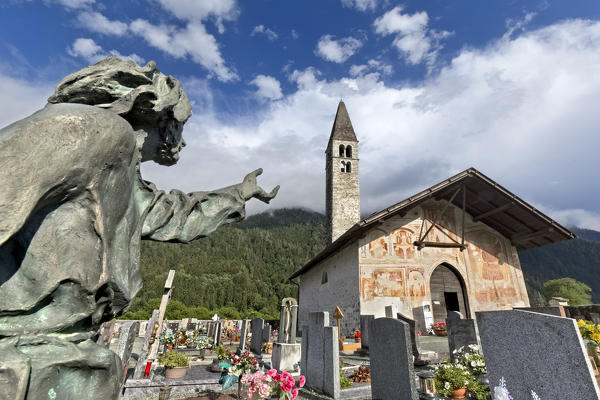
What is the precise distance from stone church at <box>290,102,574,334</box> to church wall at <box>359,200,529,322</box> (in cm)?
4

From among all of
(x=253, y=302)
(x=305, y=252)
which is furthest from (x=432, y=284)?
(x=305, y=252)

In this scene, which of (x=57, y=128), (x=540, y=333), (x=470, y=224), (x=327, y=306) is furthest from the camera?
(x=327, y=306)

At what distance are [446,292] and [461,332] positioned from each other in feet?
24.7

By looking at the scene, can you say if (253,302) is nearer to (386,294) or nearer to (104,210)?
(386,294)

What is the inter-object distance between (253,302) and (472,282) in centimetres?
3856

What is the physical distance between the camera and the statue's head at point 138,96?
62.7 inches

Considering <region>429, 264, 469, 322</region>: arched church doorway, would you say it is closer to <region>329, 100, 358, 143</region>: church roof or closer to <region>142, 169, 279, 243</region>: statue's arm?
<region>142, 169, 279, 243</region>: statue's arm

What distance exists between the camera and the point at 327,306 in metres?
16.8

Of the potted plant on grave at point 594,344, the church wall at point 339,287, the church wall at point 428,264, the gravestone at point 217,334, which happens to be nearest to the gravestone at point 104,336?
the potted plant on grave at point 594,344

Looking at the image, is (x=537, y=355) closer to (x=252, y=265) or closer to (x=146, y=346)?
(x=146, y=346)

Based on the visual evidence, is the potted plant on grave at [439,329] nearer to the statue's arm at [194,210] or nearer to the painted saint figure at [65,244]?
the statue's arm at [194,210]

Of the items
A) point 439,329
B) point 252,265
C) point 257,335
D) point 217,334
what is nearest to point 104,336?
point 257,335

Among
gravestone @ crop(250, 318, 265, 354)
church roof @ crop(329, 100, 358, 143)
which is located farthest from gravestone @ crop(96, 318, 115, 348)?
church roof @ crop(329, 100, 358, 143)

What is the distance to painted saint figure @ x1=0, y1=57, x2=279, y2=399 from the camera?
3.17 ft
